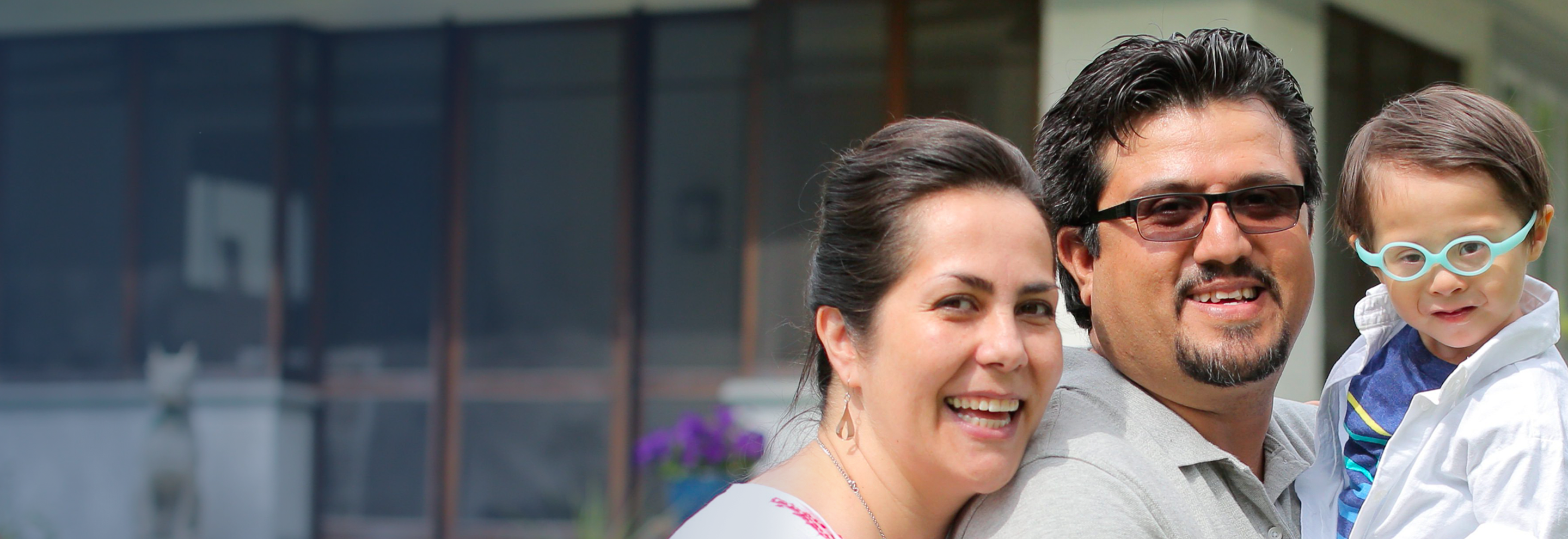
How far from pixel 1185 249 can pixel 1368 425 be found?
0.37 metres

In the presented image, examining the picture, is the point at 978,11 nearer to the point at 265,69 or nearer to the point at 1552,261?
the point at 1552,261

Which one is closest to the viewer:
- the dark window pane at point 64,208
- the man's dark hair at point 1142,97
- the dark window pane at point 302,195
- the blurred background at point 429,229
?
the man's dark hair at point 1142,97

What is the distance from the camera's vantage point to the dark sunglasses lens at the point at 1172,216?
6.09 ft

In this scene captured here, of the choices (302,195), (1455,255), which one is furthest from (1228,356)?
(302,195)

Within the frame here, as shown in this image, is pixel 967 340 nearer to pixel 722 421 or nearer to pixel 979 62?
pixel 722 421

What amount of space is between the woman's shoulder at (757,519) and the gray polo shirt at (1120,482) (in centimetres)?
20

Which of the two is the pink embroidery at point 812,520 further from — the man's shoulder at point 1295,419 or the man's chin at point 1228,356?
the man's shoulder at point 1295,419

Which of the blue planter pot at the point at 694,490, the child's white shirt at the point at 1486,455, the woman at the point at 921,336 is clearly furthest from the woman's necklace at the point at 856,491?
the blue planter pot at the point at 694,490

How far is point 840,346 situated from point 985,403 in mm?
220

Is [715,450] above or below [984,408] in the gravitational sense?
below

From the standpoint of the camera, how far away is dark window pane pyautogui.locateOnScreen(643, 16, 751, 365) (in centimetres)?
747

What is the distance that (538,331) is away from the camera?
799 centimetres

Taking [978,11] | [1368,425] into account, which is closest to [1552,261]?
[978,11]

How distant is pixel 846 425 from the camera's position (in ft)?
6.09
